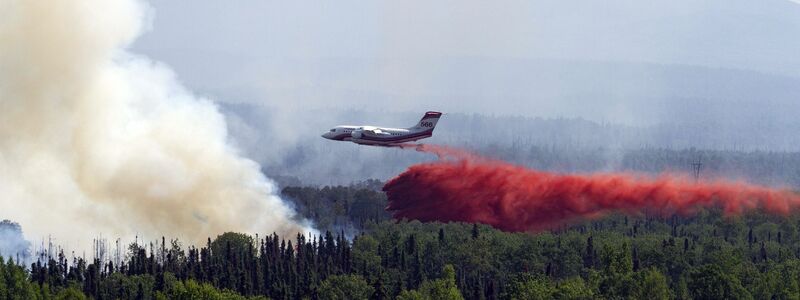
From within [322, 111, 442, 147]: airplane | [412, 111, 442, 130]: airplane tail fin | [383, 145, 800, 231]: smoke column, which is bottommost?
[383, 145, 800, 231]: smoke column

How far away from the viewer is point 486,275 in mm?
→ 162625

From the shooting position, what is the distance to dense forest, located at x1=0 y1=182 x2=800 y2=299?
453 ft

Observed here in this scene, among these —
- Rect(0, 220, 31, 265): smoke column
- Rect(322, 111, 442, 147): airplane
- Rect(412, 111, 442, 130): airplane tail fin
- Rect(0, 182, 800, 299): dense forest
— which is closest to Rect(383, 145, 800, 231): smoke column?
Rect(0, 182, 800, 299): dense forest

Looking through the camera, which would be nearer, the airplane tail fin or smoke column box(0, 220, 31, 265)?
the airplane tail fin

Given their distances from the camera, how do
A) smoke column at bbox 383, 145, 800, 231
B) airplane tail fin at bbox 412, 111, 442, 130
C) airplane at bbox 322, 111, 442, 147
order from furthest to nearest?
smoke column at bbox 383, 145, 800, 231, airplane at bbox 322, 111, 442, 147, airplane tail fin at bbox 412, 111, 442, 130

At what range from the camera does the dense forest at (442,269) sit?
5433 inches

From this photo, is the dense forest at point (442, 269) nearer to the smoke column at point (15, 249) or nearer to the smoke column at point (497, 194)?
the smoke column at point (497, 194)

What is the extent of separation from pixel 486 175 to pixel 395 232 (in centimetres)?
1798

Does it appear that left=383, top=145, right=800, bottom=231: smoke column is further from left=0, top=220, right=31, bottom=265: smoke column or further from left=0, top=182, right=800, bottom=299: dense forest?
left=0, top=220, right=31, bottom=265: smoke column

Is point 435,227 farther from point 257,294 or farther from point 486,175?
point 257,294

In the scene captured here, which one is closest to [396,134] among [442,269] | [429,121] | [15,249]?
[429,121]

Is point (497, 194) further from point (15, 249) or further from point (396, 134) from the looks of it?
point (15, 249)

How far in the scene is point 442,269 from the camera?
164 m

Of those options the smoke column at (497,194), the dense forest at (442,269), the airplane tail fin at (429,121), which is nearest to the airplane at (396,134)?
the airplane tail fin at (429,121)
